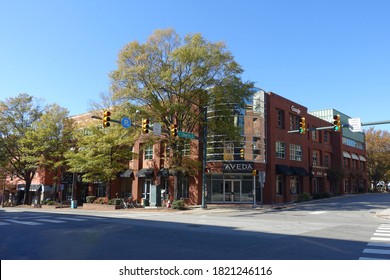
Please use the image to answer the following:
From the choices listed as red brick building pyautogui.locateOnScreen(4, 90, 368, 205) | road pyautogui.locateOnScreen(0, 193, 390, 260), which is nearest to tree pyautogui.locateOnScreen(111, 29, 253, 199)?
red brick building pyautogui.locateOnScreen(4, 90, 368, 205)

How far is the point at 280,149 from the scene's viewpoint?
41.3 meters

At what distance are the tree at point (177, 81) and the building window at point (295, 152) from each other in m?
12.6

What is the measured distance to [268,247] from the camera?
1054 cm

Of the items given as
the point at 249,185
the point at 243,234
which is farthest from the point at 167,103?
the point at 243,234

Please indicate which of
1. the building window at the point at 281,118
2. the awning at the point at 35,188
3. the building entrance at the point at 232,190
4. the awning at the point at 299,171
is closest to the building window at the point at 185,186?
the building entrance at the point at 232,190

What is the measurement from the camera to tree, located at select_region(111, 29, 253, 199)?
103 ft

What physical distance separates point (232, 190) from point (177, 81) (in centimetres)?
1329

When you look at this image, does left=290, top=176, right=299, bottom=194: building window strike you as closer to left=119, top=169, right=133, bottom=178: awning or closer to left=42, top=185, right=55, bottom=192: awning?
left=119, top=169, right=133, bottom=178: awning

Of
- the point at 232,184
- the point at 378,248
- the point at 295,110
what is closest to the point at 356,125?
the point at 378,248

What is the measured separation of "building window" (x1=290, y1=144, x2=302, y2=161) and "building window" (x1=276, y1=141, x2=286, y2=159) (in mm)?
2093

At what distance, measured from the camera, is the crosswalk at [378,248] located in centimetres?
906

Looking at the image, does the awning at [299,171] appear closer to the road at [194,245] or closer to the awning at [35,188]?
the road at [194,245]

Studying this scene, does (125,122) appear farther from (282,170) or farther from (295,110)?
(295,110)

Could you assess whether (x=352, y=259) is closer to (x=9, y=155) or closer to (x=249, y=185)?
(x=249, y=185)
